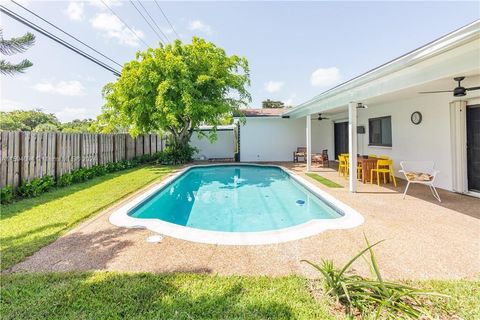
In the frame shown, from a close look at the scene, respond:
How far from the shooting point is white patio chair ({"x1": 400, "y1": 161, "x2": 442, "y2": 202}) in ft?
21.8

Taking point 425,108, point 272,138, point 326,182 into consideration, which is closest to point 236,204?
point 326,182

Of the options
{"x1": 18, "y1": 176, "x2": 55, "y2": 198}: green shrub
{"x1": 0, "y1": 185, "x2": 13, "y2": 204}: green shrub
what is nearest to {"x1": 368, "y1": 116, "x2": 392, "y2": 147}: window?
{"x1": 18, "y1": 176, "x2": 55, "y2": 198}: green shrub

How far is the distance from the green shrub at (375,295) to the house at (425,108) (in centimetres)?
351

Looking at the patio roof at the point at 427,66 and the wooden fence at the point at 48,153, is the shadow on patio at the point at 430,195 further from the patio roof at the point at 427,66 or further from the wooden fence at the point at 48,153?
the wooden fence at the point at 48,153

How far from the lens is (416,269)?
125 inches

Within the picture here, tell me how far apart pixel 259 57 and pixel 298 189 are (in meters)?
11.9

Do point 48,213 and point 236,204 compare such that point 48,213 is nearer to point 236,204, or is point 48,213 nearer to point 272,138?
point 236,204

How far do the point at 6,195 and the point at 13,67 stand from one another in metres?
5.39

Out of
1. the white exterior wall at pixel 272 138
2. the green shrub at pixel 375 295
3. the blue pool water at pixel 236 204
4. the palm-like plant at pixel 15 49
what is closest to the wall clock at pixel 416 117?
the blue pool water at pixel 236 204

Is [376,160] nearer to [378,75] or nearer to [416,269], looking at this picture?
[378,75]

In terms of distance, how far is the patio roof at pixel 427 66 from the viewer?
3654mm

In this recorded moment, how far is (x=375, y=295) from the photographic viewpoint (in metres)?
2.60

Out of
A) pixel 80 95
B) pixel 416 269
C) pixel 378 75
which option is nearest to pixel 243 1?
pixel 378 75

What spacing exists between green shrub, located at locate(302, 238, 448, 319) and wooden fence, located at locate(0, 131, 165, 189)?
863cm
